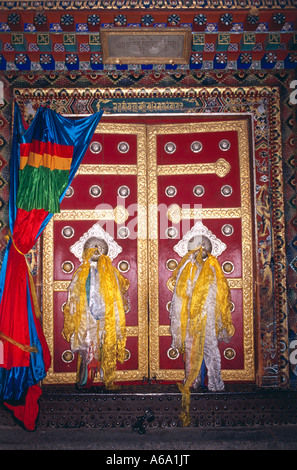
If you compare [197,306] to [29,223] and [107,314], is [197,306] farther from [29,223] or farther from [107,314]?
[29,223]

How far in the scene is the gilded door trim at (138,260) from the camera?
12.2 ft

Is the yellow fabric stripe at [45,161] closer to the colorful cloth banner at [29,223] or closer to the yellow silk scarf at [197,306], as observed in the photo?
the colorful cloth banner at [29,223]

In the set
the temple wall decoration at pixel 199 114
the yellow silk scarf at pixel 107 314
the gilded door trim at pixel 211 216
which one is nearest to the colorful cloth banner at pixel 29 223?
the temple wall decoration at pixel 199 114

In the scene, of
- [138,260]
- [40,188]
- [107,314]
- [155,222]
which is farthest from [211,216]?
[40,188]

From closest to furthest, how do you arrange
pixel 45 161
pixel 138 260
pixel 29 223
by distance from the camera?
pixel 29 223 → pixel 45 161 → pixel 138 260

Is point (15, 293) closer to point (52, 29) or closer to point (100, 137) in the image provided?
point (100, 137)

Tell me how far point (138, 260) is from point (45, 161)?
1439 millimetres

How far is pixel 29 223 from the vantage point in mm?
3543

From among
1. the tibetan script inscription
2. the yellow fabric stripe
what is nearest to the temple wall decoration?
the tibetan script inscription

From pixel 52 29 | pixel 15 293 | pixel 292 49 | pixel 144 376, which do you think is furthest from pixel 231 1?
pixel 144 376

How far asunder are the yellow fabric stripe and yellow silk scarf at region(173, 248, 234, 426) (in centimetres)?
164

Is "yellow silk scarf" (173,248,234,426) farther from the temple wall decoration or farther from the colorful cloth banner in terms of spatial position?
the colorful cloth banner

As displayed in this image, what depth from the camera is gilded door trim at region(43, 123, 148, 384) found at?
3.73 meters

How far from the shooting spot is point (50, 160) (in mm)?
3664
